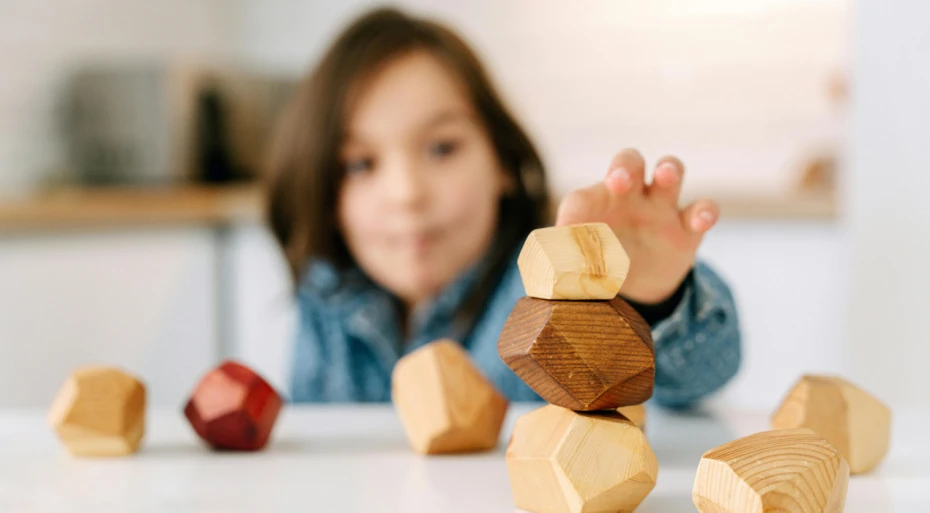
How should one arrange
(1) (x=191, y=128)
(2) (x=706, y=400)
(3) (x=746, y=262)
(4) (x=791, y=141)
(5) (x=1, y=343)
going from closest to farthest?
(2) (x=706, y=400) → (5) (x=1, y=343) → (3) (x=746, y=262) → (1) (x=191, y=128) → (4) (x=791, y=141)

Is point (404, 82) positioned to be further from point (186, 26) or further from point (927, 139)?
point (186, 26)

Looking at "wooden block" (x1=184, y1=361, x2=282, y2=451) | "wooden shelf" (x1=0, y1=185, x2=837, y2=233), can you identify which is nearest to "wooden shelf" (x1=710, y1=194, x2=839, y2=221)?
"wooden shelf" (x1=0, y1=185, x2=837, y2=233)

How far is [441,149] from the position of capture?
38.6 inches

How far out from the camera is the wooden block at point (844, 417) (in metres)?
0.41

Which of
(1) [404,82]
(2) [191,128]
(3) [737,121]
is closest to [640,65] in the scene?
(3) [737,121]

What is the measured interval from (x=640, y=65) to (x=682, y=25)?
16cm

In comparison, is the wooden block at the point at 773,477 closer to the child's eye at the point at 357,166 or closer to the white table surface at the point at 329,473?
the white table surface at the point at 329,473

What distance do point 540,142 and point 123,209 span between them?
124 cm

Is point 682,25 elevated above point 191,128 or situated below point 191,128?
above

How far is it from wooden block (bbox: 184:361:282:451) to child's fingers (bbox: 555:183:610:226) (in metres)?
0.20

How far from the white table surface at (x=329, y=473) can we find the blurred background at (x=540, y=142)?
284 mm

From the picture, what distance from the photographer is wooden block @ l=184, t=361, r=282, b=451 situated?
475 mm

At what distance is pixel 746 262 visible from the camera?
65.6 inches

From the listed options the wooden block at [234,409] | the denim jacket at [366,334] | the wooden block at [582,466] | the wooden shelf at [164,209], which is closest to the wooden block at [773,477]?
the wooden block at [582,466]
